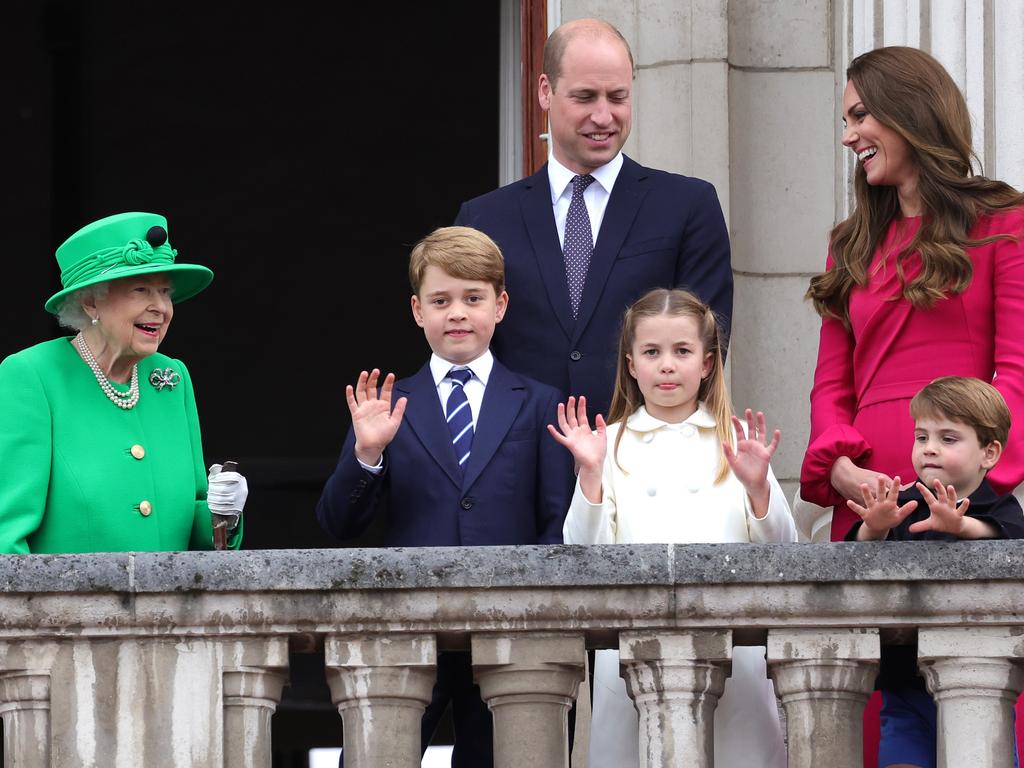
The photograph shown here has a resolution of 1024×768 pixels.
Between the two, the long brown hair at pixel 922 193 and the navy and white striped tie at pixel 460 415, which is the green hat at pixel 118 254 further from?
the long brown hair at pixel 922 193

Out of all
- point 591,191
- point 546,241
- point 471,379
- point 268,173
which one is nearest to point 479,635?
point 471,379

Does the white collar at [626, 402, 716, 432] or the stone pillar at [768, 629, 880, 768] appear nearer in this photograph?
the stone pillar at [768, 629, 880, 768]

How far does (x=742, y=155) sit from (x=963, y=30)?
2.60ft

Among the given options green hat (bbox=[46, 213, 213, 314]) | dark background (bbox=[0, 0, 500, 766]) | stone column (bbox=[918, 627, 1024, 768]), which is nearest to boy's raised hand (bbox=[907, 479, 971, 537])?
stone column (bbox=[918, 627, 1024, 768])

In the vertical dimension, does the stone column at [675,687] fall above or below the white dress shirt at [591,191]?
below

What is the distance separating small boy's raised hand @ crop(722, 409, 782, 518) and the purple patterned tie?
81cm

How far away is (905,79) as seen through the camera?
4.71 metres

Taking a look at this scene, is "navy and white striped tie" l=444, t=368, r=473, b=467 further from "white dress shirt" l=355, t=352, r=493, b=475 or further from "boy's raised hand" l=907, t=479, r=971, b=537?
"boy's raised hand" l=907, t=479, r=971, b=537

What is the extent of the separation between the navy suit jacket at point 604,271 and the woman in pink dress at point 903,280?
35cm

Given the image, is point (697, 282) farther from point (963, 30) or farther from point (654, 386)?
point (963, 30)

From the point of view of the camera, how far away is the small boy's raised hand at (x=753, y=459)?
4.29m

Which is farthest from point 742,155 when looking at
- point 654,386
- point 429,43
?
point 429,43

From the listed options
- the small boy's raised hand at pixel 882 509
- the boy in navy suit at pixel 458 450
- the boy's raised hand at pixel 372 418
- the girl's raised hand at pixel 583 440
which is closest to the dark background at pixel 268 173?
the boy in navy suit at pixel 458 450

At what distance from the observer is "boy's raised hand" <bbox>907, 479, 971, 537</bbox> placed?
4.00m
